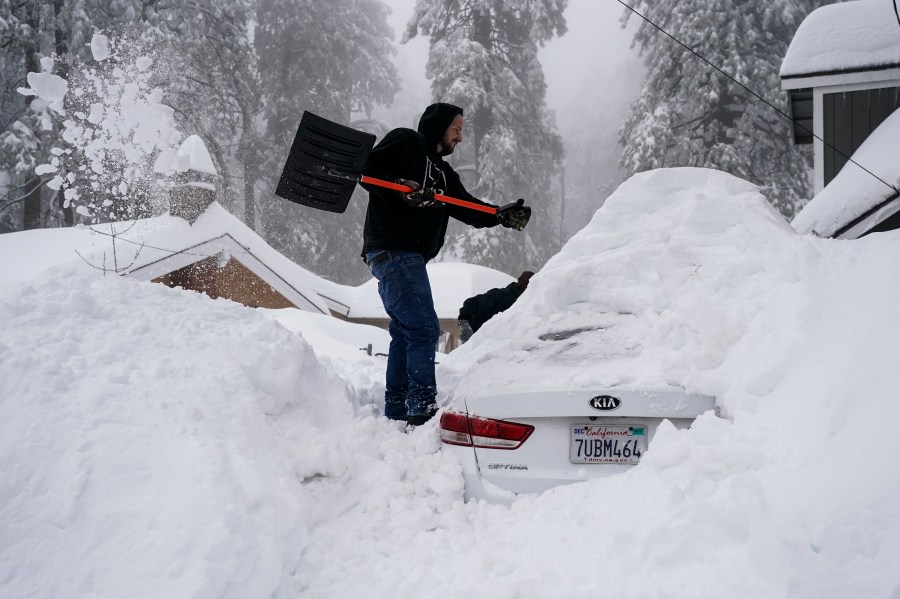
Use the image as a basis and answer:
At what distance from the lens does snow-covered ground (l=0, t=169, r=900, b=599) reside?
1.91 m

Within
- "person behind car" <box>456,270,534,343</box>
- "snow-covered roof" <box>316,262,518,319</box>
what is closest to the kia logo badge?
"person behind car" <box>456,270,534,343</box>

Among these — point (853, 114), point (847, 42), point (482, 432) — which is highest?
point (847, 42)

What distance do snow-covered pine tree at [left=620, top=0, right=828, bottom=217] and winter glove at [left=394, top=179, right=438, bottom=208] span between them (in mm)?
17597

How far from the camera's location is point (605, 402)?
8.75 ft

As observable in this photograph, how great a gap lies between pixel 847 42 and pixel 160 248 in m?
12.1

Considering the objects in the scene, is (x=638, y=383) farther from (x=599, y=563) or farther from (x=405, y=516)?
(x=405, y=516)

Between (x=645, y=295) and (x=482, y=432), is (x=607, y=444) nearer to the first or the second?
(x=482, y=432)

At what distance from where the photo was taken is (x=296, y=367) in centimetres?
341

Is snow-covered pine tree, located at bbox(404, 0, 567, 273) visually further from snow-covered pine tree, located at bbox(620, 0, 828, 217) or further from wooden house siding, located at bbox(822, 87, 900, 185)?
wooden house siding, located at bbox(822, 87, 900, 185)

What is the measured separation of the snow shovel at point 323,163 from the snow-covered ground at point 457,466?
83 cm

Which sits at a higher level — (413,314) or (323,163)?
(323,163)

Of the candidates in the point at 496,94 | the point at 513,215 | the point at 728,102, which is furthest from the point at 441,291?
the point at 513,215

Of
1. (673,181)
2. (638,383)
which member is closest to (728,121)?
(673,181)

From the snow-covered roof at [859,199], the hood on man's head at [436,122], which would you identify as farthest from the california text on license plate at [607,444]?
the snow-covered roof at [859,199]
